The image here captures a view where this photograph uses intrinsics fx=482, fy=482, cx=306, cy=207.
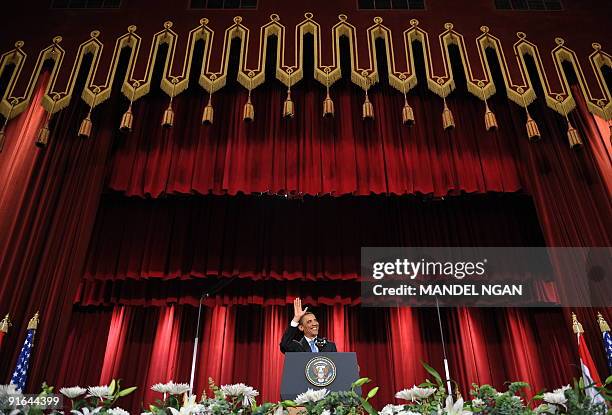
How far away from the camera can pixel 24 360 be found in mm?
3852

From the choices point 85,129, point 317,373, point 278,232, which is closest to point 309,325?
point 317,373

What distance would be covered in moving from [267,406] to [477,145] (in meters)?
4.43

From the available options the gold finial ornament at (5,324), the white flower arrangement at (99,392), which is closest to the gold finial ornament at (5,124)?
the gold finial ornament at (5,324)

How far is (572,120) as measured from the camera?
5.16 m

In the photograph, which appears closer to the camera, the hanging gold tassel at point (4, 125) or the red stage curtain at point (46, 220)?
the red stage curtain at point (46, 220)

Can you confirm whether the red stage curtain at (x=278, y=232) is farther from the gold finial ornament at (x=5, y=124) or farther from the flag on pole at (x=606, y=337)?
the flag on pole at (x=606, y=337)

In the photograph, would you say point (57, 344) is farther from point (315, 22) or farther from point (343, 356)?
point (315, 22)

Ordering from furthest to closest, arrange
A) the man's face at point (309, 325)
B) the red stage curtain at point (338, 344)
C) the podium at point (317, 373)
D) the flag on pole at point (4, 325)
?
the red stage curtain at point (338, 344) < the man's face at point (309, 325) < the flag on pole at point (4, 325) < the podium at point (317, 373)

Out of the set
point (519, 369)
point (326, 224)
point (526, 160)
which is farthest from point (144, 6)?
point (519, 369)

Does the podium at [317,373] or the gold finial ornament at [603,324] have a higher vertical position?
the gold finial ornament at [603,324]

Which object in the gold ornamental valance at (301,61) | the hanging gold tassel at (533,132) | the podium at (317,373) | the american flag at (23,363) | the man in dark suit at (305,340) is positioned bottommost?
the podium at (317,373)

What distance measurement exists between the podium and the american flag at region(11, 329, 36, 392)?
257 centimetres

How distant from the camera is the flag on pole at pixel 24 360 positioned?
3.76 meters

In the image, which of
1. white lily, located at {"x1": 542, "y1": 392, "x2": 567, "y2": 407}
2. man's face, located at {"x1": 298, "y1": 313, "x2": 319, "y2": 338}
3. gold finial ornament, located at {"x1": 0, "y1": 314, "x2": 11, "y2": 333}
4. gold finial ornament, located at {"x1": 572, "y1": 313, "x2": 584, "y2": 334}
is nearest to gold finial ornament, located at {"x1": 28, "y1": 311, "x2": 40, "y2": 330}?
gold finial ornament, located at {"x1": 0, "y1": 314, "x2": 11, "y2": 333}
